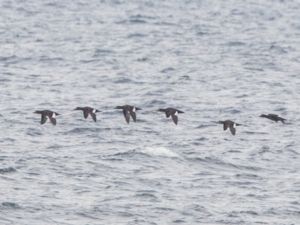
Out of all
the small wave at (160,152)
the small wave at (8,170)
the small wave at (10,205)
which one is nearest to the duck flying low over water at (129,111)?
the small wave at (160,152)

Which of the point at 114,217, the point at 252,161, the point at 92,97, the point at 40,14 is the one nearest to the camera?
the point at 114,217

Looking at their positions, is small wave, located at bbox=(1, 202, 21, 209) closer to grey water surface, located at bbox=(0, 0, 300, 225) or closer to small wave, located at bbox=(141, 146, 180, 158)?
grey water surface, located at bbox=(0, 0, 300, 225)

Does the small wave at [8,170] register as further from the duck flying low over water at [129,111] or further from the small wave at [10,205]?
the duck flying low over water at [129,111]

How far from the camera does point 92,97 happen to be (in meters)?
51.9

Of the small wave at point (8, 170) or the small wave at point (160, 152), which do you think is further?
the small wave at point (160, 152)

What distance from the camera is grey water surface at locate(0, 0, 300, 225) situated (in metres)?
34.9

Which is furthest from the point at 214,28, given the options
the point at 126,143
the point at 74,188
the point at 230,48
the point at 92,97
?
the point at 74,188

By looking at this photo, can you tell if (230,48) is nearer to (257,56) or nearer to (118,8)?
(257,56)

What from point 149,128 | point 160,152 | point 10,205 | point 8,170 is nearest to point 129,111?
point 160,152

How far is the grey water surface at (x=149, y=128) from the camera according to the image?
34.9 m

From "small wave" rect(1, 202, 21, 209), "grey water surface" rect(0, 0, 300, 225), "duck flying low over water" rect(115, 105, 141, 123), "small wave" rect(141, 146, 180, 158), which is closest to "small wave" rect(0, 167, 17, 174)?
"grey water surface" rect(0, 0, 300, 225)

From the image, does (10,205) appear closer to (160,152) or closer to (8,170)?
(8,170)

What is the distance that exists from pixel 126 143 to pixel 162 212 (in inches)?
341

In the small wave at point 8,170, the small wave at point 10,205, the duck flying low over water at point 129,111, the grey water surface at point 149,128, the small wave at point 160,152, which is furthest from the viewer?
the small wave at point 160,152
